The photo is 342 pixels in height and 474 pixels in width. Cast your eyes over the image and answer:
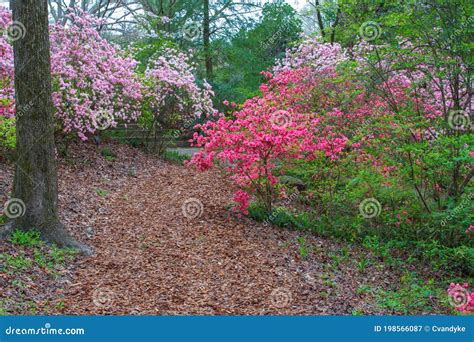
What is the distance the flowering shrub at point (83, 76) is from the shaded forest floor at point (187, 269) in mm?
1350

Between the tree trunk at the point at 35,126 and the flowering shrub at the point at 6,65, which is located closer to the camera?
the tree trunk at the point at 35,126

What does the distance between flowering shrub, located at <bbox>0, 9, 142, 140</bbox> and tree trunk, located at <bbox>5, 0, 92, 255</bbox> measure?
265cm

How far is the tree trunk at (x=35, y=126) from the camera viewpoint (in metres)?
5.52

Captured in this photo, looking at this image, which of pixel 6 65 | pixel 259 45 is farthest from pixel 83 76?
pixel 259 45

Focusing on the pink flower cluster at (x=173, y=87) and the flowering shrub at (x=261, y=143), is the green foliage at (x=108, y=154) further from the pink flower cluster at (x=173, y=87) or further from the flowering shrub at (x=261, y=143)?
the flowering shrub at (x=261, y=143)

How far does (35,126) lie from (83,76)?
4.52m

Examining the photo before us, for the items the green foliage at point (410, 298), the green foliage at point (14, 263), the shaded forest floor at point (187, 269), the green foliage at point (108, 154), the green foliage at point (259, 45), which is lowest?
the green foliage at point (410, 298)

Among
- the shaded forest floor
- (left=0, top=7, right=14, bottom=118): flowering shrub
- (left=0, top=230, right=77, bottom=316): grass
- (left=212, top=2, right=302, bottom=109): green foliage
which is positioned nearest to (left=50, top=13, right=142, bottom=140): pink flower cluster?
(left=0, top=7, right=14, bottom=118): flowering shrub

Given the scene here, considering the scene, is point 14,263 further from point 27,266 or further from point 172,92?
point 172,92

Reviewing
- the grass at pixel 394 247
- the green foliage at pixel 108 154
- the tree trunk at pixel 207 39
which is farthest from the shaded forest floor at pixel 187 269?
the tree trunk at pixel 207 39

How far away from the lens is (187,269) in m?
5.88

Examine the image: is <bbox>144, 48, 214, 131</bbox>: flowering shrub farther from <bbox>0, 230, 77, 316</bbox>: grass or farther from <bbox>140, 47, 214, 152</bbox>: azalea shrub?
<bbox>0, 230, 77, 316</bbox>: grass

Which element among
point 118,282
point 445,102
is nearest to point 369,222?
point 445,102

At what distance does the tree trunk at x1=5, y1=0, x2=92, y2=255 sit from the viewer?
5523 mm
